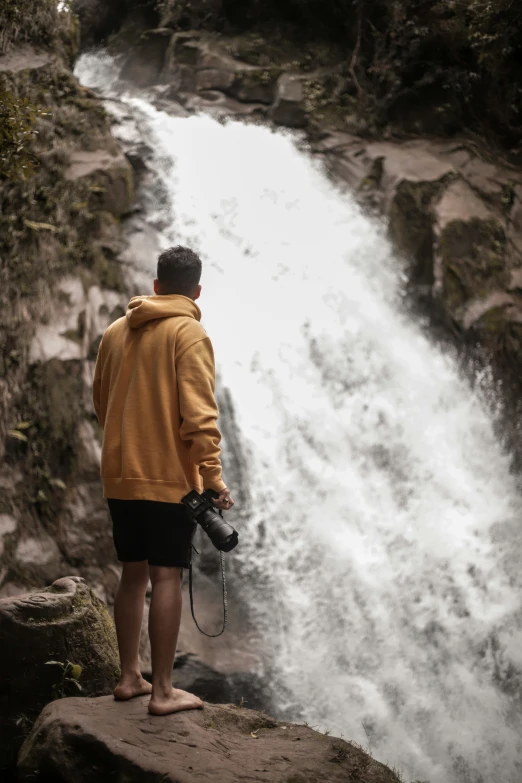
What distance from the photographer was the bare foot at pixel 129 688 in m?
3.53

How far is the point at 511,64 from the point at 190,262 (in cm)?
1115

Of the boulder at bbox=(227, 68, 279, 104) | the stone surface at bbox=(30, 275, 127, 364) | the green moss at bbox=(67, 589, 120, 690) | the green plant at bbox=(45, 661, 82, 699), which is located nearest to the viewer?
the green plant at bbox=(45, 661, 82, 699)

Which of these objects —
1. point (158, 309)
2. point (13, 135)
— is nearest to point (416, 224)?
point (13, 135)

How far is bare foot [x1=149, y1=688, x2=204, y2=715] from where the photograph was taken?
338cm

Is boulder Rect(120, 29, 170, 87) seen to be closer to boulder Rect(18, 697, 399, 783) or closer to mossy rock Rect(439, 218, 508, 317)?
mossy rock Rect(439, 218, 508, 317)

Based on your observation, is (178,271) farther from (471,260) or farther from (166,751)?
(471,260)

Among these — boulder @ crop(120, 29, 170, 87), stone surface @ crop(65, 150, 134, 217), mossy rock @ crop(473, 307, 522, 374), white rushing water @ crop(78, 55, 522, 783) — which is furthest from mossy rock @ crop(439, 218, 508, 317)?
boulder @ crop(120, 29, 170, 87)

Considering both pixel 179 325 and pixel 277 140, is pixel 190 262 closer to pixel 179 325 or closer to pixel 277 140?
pixel 179 325

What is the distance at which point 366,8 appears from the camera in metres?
13.9

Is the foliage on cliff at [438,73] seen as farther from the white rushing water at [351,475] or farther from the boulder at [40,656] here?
the boulder at [40,656]

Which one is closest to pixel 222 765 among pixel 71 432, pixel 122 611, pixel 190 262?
pixel 122 611

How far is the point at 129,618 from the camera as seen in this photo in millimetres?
3504

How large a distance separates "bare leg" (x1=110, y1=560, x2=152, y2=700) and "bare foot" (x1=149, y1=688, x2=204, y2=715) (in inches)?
7.6

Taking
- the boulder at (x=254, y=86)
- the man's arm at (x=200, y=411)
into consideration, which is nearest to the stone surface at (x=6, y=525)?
the man's arm at (x=200, y=411)
